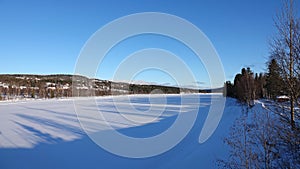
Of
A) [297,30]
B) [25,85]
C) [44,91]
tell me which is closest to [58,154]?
[297,30]

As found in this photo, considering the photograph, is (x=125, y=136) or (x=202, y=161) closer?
(x=202, y=161)

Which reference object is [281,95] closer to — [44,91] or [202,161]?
[202,161]

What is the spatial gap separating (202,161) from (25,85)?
7050cm

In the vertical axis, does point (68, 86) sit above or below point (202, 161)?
above

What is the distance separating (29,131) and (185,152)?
8.51 m

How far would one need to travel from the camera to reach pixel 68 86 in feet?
218

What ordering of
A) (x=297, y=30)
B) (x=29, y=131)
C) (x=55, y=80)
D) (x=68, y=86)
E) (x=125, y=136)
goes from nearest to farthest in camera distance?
(x=297, y=30) < (x=125, y=136) < (x=29, y=131) < (x=68, y=86) < (x=55, y=80)

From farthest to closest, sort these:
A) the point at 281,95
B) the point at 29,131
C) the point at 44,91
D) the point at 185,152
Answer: the point at 44,91
the point at 29,131
the point at 185,152
the point at 281,95

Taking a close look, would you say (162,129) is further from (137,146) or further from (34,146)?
(34,146)

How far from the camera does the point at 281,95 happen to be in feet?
11.8

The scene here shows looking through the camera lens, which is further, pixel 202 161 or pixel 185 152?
pixel 185 152

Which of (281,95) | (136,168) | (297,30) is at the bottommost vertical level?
(136,168)

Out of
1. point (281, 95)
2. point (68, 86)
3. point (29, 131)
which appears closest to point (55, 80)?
point (68, 86)

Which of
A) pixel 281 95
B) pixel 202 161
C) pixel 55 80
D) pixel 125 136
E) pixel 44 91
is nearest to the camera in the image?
pixel 281 95
